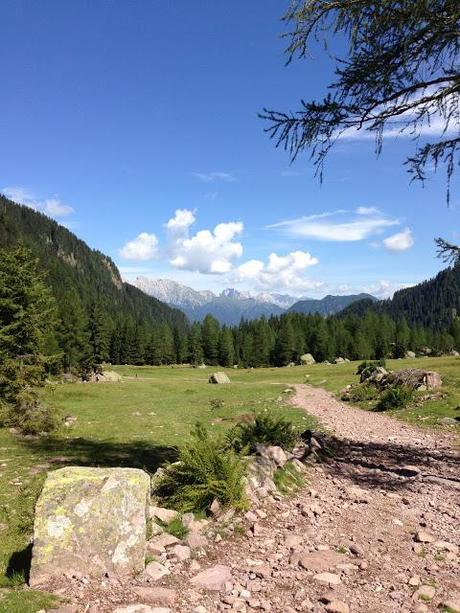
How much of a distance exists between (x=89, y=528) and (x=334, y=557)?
144 inches

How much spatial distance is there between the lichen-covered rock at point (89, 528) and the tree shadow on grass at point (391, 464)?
618 cm

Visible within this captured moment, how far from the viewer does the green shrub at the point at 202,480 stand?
797 centimetres

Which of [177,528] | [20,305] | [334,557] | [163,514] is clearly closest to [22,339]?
[20,305]

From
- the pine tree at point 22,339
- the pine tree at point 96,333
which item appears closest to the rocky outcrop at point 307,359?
the pine tree at point 96,333

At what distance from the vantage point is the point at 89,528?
6.06 meters

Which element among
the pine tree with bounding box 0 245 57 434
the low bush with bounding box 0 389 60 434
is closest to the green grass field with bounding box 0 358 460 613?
the low bush with bounding box 0 389 60 434

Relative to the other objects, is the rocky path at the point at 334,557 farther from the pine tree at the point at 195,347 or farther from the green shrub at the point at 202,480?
the pine tree at the point at 195,347

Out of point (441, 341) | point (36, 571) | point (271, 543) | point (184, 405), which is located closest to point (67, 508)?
point (36, 571)

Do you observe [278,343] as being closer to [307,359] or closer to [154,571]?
[307,359]

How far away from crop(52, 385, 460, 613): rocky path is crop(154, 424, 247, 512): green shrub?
2.00 feet

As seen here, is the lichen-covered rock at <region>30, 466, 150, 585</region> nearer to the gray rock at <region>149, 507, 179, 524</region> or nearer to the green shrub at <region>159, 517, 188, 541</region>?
the green shrub at <region>159, 517, 188, 541</region>

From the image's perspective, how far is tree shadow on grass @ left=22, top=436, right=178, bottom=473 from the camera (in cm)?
1460

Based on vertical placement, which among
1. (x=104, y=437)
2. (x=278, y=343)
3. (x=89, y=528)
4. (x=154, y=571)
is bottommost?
(x=104, y=437)

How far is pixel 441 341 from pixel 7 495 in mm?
140364
